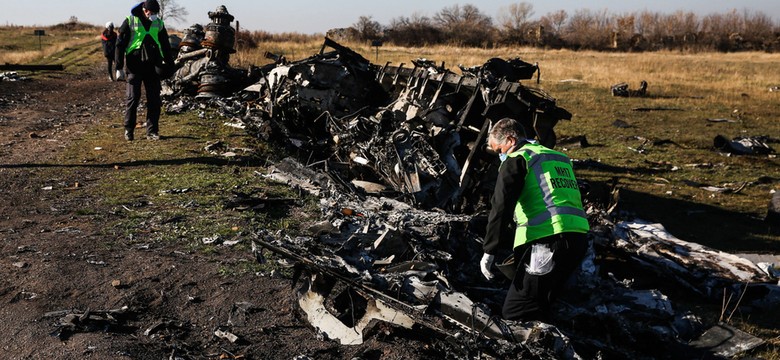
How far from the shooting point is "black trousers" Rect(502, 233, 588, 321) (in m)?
3.83

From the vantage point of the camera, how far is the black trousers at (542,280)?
12.6ft

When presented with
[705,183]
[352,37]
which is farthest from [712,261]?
[352,37]

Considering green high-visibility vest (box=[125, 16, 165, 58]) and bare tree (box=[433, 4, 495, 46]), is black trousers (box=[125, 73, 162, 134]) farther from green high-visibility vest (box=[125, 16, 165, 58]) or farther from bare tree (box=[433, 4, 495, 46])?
bare tree (box=[433, 4, 495, 46])

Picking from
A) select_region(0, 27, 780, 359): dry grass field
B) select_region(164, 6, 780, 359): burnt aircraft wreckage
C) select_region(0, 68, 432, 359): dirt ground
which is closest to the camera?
select_region(0, 68, 432, 359): dirt ground

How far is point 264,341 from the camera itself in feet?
12.9

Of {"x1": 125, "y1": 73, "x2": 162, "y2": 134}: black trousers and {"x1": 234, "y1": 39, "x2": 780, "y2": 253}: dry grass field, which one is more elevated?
{"x1": 125, "y1": 73, "x2": 162, "y2": 134}: black trousers

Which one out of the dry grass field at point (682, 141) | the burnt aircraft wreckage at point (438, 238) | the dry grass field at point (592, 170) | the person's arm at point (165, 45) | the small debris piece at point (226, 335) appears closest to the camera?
the small debris piece at point (226, 335)

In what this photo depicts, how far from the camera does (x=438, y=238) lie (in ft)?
17.1

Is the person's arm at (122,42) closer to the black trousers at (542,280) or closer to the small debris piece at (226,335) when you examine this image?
the small debris piece at (226,335)

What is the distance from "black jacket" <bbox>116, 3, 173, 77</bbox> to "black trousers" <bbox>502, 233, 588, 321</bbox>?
→ 20.1ft

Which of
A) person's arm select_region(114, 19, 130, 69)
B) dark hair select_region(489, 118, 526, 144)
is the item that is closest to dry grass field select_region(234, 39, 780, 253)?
dark hair select_region(489, 118, 526, 144)

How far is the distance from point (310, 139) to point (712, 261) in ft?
18.4

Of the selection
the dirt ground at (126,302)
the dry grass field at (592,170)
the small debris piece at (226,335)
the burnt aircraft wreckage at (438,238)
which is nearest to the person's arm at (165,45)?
the dry grass field at (592,170)

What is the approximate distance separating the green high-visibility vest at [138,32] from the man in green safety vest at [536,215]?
234 inches
